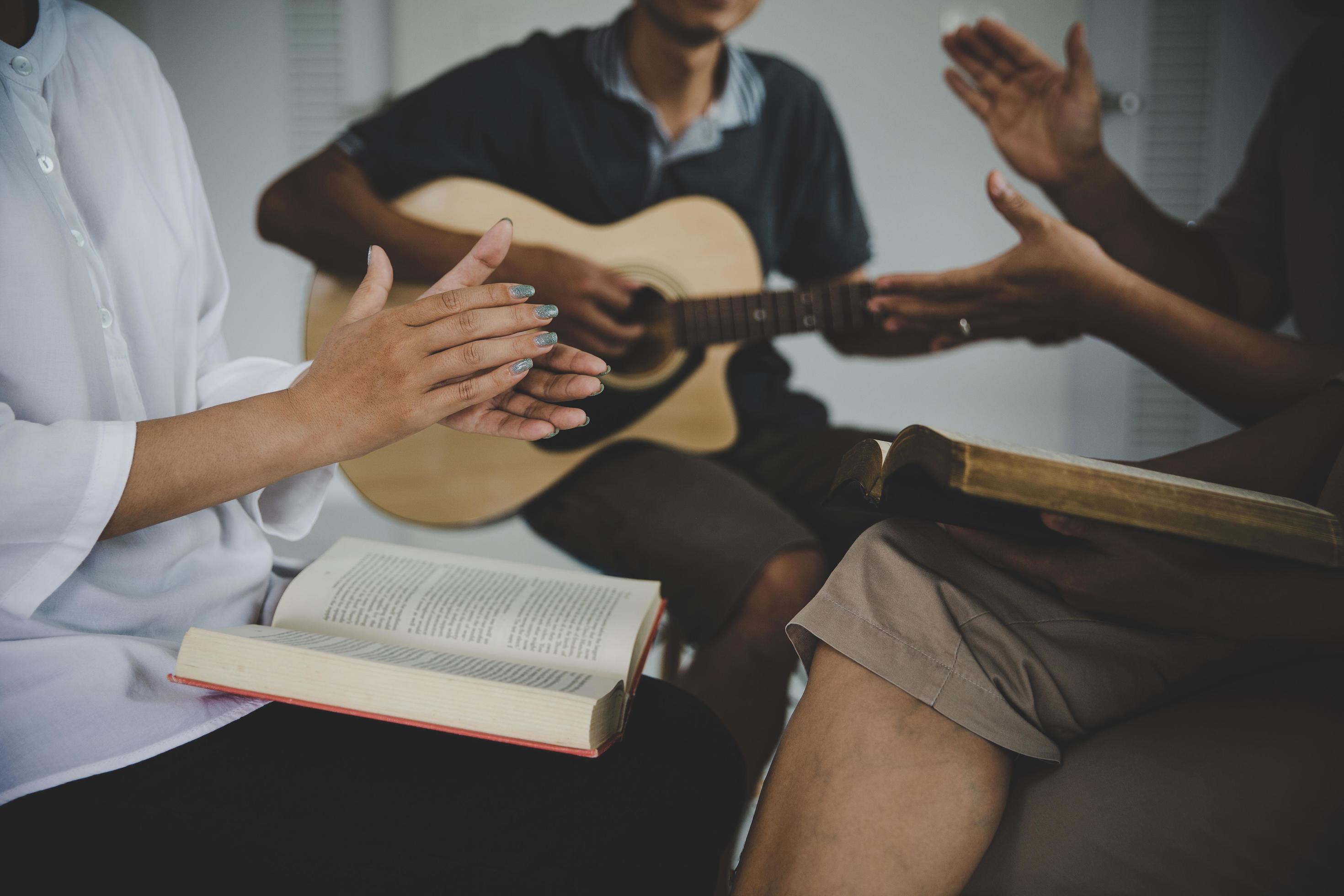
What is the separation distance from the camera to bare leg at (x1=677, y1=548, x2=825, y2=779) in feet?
3.77

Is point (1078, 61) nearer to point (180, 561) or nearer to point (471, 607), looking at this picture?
point (471, 607)

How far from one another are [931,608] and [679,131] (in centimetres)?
130

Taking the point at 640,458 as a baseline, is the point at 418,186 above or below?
above

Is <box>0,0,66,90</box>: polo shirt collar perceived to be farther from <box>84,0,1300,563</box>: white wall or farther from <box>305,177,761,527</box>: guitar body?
<box>84,0,1300,563</box>: white wall

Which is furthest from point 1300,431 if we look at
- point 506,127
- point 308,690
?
point 506,127

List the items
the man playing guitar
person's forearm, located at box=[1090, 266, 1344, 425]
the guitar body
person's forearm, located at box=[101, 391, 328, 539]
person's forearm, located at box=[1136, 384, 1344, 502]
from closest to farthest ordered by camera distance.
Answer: person's forearm, located at box=[101, 391, 328, 539]
person's forearm, located at box=[1136, 384, 1344, 502]
person's forearm, located at box=[1090, 266, 1344, 425]
the man playing guitar
the guitar body

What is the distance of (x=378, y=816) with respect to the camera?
53 cm

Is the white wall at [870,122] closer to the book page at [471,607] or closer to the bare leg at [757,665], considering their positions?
the bare leg at [757,665]

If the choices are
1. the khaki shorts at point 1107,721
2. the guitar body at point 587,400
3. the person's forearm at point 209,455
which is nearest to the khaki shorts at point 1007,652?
the khaki shorts at point 1107,721

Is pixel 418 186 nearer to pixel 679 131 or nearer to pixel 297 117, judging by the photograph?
pixel 679 131

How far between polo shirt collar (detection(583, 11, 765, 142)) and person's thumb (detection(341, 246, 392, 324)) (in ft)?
3.54

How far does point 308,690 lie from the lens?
1.84 ft

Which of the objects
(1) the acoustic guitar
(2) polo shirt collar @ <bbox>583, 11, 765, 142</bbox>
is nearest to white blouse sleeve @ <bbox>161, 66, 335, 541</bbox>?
(1) the acoustic guitar

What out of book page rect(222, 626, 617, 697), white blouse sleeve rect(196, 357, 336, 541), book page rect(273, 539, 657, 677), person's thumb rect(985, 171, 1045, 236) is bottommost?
book page rect(273, 539, 657, 677)
